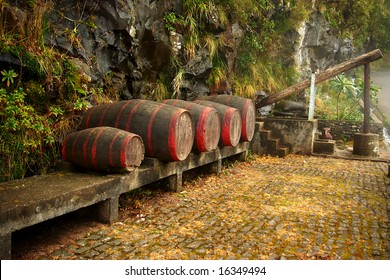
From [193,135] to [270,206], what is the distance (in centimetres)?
163

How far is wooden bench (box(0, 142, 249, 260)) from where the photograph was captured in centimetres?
311

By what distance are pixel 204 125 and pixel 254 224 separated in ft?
6.67

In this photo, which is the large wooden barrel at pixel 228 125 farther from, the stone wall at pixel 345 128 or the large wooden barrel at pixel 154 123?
the stone wall at pixel 345 128

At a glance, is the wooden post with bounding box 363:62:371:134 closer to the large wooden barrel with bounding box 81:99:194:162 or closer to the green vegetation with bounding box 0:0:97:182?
the large wooden barrel with bounding box 81:99:194:162

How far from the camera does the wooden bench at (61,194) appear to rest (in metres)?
3.11

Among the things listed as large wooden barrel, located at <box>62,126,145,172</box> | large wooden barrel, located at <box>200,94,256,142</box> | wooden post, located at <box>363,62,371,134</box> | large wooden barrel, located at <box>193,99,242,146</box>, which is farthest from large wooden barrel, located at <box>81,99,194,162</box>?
wooden post, located at <box>363,62,371,134</box>

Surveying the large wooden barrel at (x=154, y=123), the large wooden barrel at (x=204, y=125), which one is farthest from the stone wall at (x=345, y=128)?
the large wooden barrel at (x=154, y=123)

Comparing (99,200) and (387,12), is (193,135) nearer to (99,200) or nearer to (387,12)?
(99,200)

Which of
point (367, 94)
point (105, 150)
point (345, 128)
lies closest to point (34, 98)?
point (105, 150)

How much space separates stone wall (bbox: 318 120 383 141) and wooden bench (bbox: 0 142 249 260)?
963cm

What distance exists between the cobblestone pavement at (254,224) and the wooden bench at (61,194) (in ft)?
1.21

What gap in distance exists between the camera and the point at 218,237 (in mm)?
3990

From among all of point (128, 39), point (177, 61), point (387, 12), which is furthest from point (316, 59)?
point (128, 39)

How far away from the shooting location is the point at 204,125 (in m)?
5.87
